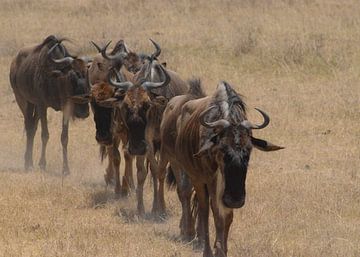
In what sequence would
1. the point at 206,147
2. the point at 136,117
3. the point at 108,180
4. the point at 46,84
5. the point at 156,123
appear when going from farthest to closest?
the point at 46,84 < the point at 108,180 < the point at 156,123 < the point at 136,117 < the point at 206,147

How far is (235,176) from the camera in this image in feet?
22.0

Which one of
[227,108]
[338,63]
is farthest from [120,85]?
[338,63]

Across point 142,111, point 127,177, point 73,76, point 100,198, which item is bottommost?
point 100,198

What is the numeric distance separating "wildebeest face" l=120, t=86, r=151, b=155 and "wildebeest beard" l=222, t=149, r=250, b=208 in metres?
2.77

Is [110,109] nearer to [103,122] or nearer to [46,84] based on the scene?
[103,122]

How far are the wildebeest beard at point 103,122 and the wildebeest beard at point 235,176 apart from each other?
4.29 metres

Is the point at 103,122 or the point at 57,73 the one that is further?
the point at 57,73

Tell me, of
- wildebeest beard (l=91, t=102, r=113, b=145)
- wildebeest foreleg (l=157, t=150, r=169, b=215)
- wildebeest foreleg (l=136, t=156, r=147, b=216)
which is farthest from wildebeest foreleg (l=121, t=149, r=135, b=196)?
wildebeest foreleg (l=157, t=150, r=169, b=215)

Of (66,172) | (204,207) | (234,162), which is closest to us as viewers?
(234,162)

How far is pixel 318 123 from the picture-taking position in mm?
14578

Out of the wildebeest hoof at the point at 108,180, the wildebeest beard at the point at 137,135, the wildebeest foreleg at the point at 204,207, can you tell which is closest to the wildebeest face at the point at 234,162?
the wildebeest foreleg at the point at 204,207

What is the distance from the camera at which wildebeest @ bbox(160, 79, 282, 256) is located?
22.1ft

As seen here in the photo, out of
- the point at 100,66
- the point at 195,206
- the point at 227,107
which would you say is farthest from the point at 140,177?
the point at 227,107

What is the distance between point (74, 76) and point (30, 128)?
1.72m
